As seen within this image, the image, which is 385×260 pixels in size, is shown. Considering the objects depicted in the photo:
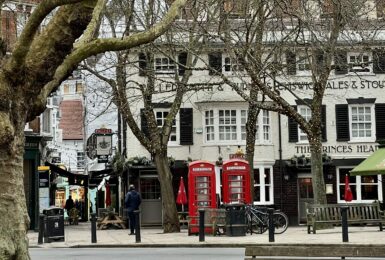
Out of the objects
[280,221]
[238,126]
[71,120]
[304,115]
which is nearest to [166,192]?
[280,221]

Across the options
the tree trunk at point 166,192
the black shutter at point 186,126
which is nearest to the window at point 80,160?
the black shutter at point 186,126

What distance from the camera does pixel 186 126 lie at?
36812 millimetres

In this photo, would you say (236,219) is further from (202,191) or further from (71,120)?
(71,120)

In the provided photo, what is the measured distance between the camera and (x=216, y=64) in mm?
36375

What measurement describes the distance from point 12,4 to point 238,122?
1244cm

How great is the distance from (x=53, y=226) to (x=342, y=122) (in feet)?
58.8

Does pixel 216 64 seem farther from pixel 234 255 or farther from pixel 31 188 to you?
pixel 234 255

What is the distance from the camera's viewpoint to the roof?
7200cm

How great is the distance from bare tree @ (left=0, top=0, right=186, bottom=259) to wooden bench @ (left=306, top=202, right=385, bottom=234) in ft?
51.8

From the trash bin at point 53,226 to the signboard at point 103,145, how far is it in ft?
44.5

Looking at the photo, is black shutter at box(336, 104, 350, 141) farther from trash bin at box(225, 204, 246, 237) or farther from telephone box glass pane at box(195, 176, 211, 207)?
trash bin at box(225, 204, 246, 237)

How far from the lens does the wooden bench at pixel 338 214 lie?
963 inches

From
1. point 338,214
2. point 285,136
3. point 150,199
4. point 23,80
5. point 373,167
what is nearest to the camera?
point 23,80

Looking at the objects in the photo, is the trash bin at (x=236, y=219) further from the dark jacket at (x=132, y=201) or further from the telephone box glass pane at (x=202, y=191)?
the dark jacket at (x=132, y=201)
